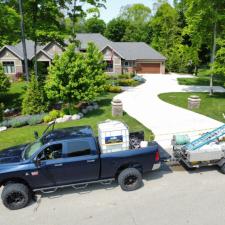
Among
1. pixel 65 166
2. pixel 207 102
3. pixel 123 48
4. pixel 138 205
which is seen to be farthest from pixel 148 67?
pixel 138 205

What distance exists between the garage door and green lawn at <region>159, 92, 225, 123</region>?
715 inches

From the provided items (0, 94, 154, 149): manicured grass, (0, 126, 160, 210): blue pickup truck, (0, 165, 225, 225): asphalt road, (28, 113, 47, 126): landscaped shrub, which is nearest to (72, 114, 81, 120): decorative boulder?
(0, 94, 154, 149): manicured grass

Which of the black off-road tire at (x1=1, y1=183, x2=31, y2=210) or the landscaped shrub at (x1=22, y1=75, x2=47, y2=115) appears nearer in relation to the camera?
the black off-road tire at (x1=1, y1=183, x2=31, y2=210)

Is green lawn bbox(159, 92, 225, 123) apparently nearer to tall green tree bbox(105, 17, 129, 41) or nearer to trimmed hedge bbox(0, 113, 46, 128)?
trimmed hedge bbox(0, 113, 46, 128)

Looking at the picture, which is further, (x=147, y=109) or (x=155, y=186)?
(x=147, y=109)

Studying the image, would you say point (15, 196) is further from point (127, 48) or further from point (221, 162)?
point (127, 48)

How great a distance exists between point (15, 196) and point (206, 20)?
70.2ft

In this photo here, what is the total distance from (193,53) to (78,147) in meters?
20.8

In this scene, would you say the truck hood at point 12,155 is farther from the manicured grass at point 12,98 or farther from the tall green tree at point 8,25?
the manicured grass at point 12,98

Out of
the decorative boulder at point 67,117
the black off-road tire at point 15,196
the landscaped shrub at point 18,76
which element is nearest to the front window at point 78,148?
the black off-road tire at point 15,196

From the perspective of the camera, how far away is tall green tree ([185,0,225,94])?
21203mm

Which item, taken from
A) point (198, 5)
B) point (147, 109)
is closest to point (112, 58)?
point (198, 5)

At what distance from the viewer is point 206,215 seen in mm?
6934

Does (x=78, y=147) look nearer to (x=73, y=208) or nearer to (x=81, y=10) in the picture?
(x=73, y=208)
